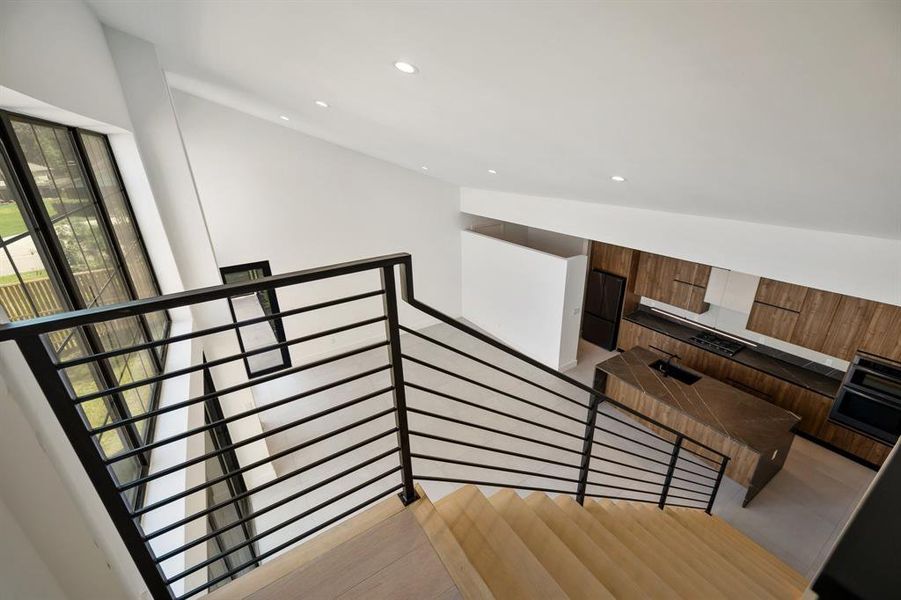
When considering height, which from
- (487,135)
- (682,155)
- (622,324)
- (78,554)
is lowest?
(622,324)

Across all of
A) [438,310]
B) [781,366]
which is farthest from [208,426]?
[781,366]

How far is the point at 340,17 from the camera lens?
1464 mm

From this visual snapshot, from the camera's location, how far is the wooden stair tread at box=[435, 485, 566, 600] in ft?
4.45

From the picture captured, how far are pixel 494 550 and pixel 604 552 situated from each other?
0.73 m

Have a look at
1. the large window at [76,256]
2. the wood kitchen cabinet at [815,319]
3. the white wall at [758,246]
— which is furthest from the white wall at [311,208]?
the wood kitchen cabinet at [815,319]

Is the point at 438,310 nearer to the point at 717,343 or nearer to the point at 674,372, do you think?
the point at 674,372

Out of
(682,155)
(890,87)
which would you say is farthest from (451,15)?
(682,155)

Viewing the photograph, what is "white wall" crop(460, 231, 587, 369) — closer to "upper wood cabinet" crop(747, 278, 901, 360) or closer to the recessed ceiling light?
"upper wood cabinet" crop(747, 278, 901, 360)

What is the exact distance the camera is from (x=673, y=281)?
18.4ft

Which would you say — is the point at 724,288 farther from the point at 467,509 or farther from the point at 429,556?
the point at 429,556

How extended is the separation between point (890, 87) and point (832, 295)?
14.3 feet

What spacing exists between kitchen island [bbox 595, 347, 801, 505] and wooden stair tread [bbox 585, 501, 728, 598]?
207 cm

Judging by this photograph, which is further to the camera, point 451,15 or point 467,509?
point 467,509

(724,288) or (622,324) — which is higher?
(724,288)
